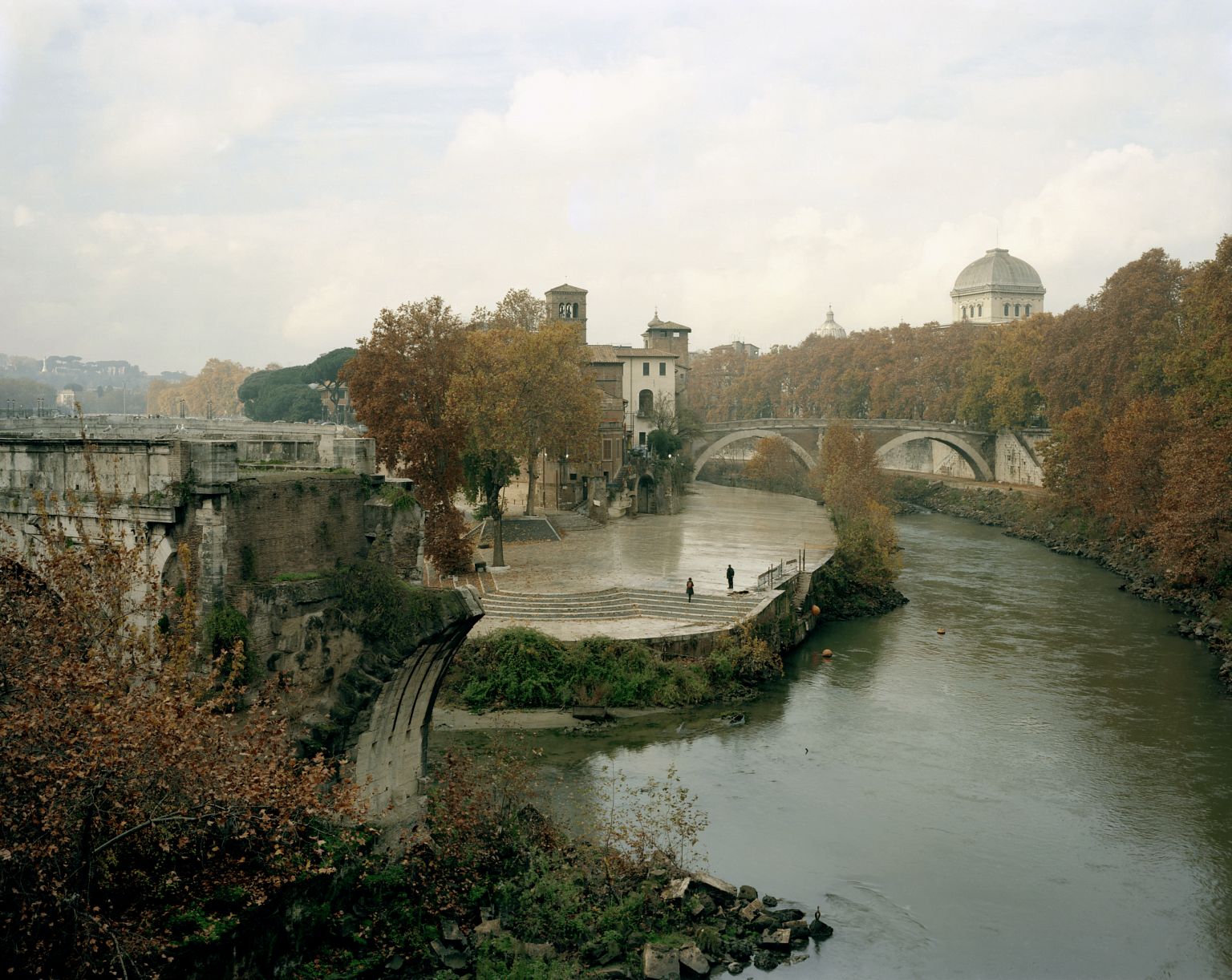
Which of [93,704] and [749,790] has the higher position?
[93,704]

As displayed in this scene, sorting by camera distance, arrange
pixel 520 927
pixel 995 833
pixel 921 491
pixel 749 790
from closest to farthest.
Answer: pixel 520 927, pixel 995 833, pixel 749 790, pixel 921 491

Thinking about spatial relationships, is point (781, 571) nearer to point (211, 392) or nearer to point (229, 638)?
point (229, 638)

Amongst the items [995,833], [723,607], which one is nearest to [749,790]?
[995,833]

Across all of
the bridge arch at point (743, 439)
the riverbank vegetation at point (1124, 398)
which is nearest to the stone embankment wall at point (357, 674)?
the riverbank vegetation at point (1124, 398)

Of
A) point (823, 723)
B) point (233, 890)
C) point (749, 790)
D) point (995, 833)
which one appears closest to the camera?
point (233, 890)

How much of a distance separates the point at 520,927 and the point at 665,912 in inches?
76.7

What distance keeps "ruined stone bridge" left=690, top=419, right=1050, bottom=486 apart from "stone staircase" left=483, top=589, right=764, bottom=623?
114 feet

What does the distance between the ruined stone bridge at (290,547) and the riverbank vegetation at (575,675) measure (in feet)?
21.7

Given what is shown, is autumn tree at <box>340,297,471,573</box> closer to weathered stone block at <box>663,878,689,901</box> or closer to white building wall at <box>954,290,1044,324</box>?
weathered stone block at <box>663,878,689,901</box>

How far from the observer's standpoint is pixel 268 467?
14477mm

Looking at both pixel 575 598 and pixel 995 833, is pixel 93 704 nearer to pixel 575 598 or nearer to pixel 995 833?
pixel 995 833

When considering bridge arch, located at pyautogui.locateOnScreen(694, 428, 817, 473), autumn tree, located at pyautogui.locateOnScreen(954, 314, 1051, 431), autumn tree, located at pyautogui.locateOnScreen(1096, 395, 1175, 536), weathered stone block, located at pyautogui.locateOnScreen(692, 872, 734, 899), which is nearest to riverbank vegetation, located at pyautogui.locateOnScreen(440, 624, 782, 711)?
weathered stone block, located at pyautogui.locateOnScreen(692, 872, 734, 899)

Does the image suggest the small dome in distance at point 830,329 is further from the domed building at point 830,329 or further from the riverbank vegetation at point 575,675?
the riverbank vegetation at point 575,675

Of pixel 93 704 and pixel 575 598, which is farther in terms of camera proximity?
pixel 575 598
